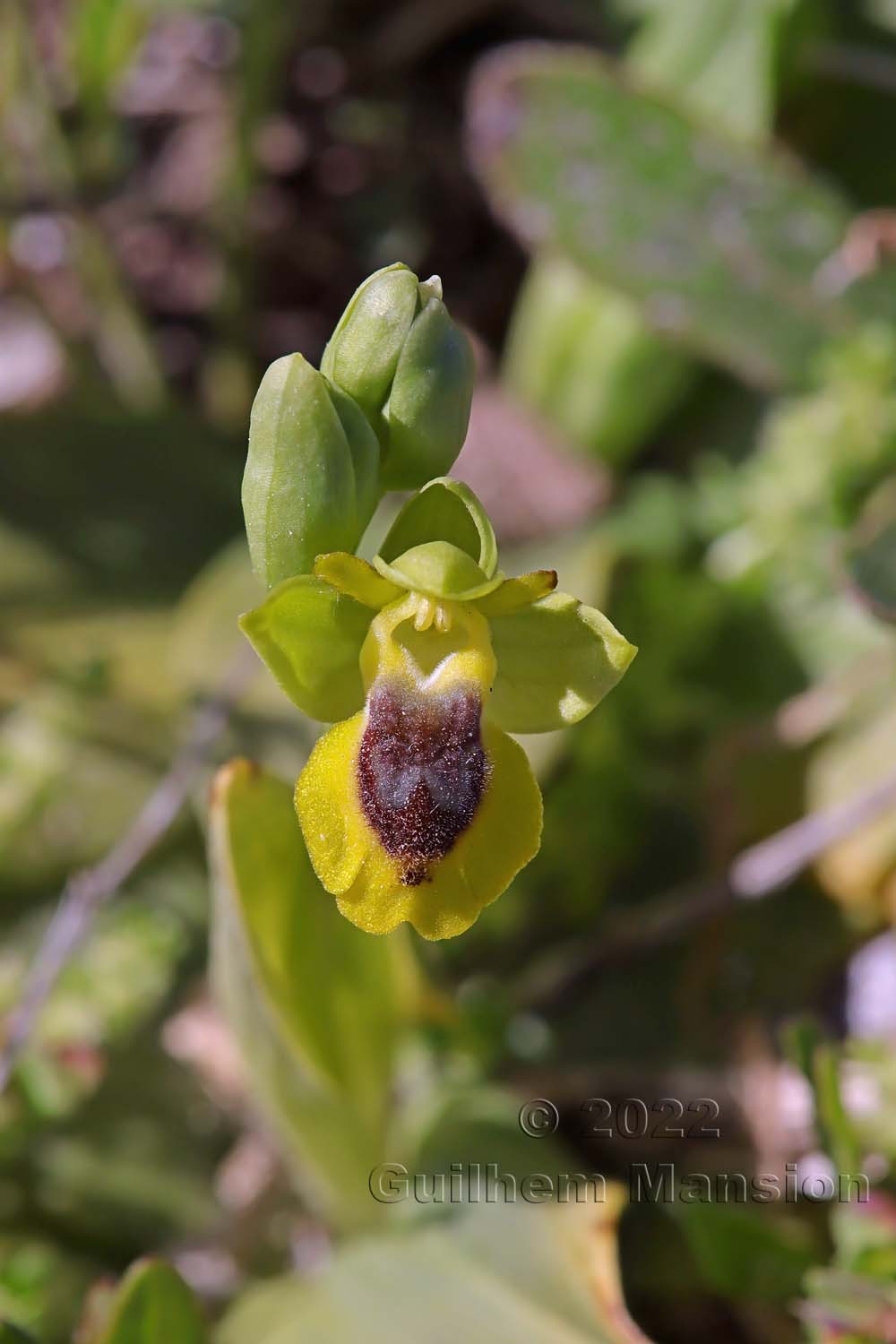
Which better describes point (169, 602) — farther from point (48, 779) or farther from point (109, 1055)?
point (109, 1055)

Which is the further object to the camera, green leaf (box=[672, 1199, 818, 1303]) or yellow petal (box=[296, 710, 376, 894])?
green leaf (box=[672, 1199, 818, 1303])

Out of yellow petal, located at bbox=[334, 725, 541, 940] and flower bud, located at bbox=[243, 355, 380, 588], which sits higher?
flower bud, located at bbox=[243, 355, 380, 588]

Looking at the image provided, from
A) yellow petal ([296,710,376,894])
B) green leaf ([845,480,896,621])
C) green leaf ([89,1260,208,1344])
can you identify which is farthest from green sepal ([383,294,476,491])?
green leaf ([89,1260,208,1344])

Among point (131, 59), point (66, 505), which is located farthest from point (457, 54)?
point (66, 505)

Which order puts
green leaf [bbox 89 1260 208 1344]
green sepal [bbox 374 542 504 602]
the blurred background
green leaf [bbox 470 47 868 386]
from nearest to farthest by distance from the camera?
green sepal [bbox 374 542 504 602], green leaf [bbox 89 1260 208 1344], the blurred background, green leaf [bbox 470 47 868 386]

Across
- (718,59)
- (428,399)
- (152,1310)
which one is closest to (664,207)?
(718,59)

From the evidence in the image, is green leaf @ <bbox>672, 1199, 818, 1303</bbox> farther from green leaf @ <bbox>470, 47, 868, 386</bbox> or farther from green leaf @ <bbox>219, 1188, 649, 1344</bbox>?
green leaf @ <bbox>470, 47, 868, 386</bbox>

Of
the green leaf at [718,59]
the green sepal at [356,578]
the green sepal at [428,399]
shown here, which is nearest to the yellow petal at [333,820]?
the green sepal at [356,578]
